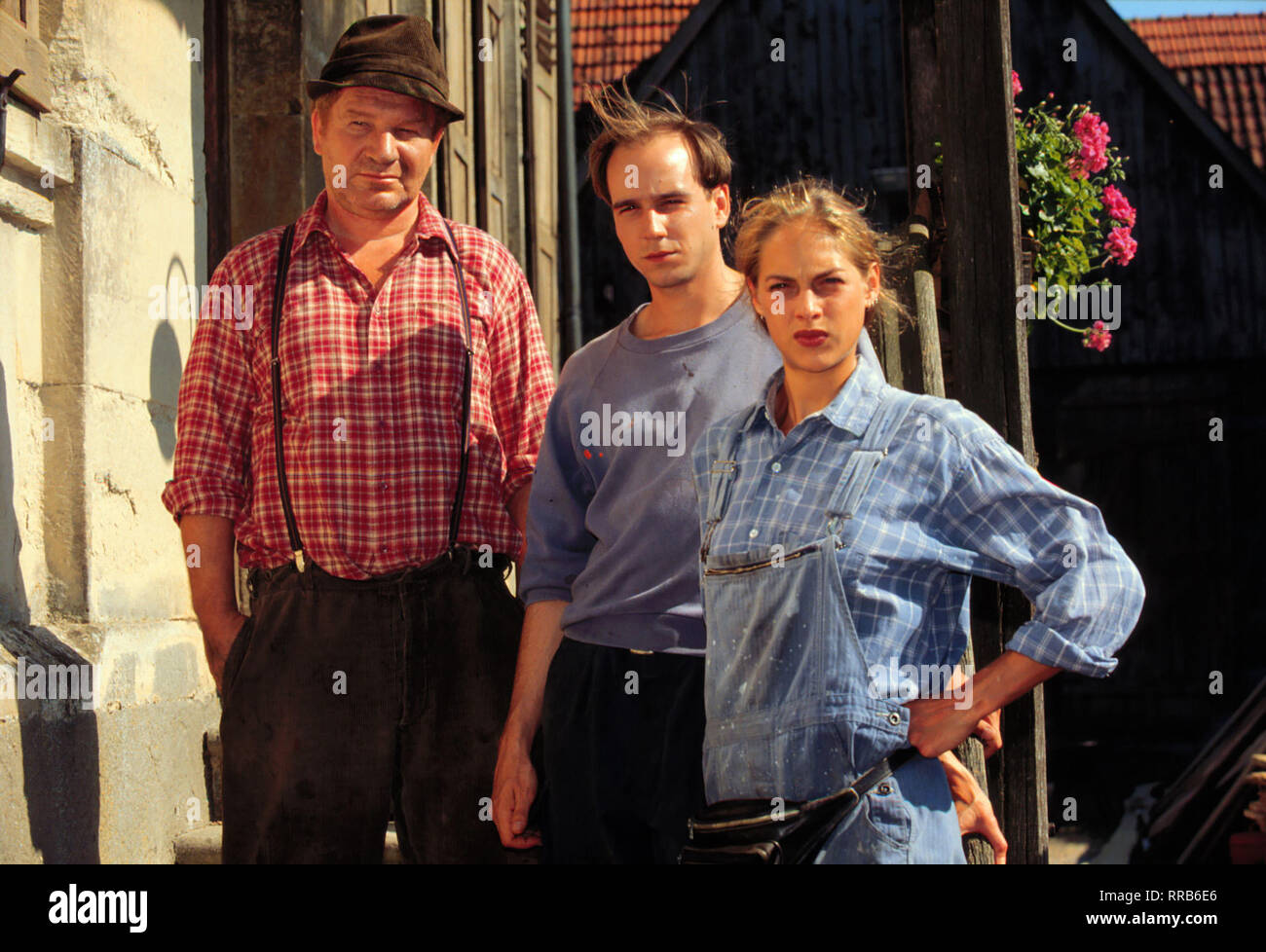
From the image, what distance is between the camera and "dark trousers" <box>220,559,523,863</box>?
9.06ft

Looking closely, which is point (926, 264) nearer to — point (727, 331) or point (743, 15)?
point (727, 331)

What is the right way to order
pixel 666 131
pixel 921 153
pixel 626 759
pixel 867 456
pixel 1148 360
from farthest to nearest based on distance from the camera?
1. pixel 1148 360
2. pixel 921 153
3. pixel 666 131
4. pixel 626 759
5. pixel 867 456

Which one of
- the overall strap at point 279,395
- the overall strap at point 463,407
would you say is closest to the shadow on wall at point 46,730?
the overall strap at point 279,395

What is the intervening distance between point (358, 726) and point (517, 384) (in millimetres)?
797

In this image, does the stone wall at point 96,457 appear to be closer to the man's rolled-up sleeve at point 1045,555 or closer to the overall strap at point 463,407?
the overall strap at point 463,407

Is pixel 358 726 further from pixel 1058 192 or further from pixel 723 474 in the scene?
pixel 1058 192

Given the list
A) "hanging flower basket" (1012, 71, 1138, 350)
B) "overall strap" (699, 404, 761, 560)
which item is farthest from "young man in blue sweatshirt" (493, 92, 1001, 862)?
"hanging flower basket" (1012, 71, 1138, 350)

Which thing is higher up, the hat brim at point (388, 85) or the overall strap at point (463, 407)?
the hat brim at point (388, 85)

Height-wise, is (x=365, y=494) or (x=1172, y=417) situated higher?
(x=1172, y=417)

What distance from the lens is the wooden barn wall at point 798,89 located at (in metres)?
12.6

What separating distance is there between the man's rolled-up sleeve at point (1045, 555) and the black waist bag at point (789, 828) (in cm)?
27

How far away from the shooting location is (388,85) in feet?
9.47

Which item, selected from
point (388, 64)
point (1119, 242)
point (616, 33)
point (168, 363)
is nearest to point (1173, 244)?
point (616, 33)
